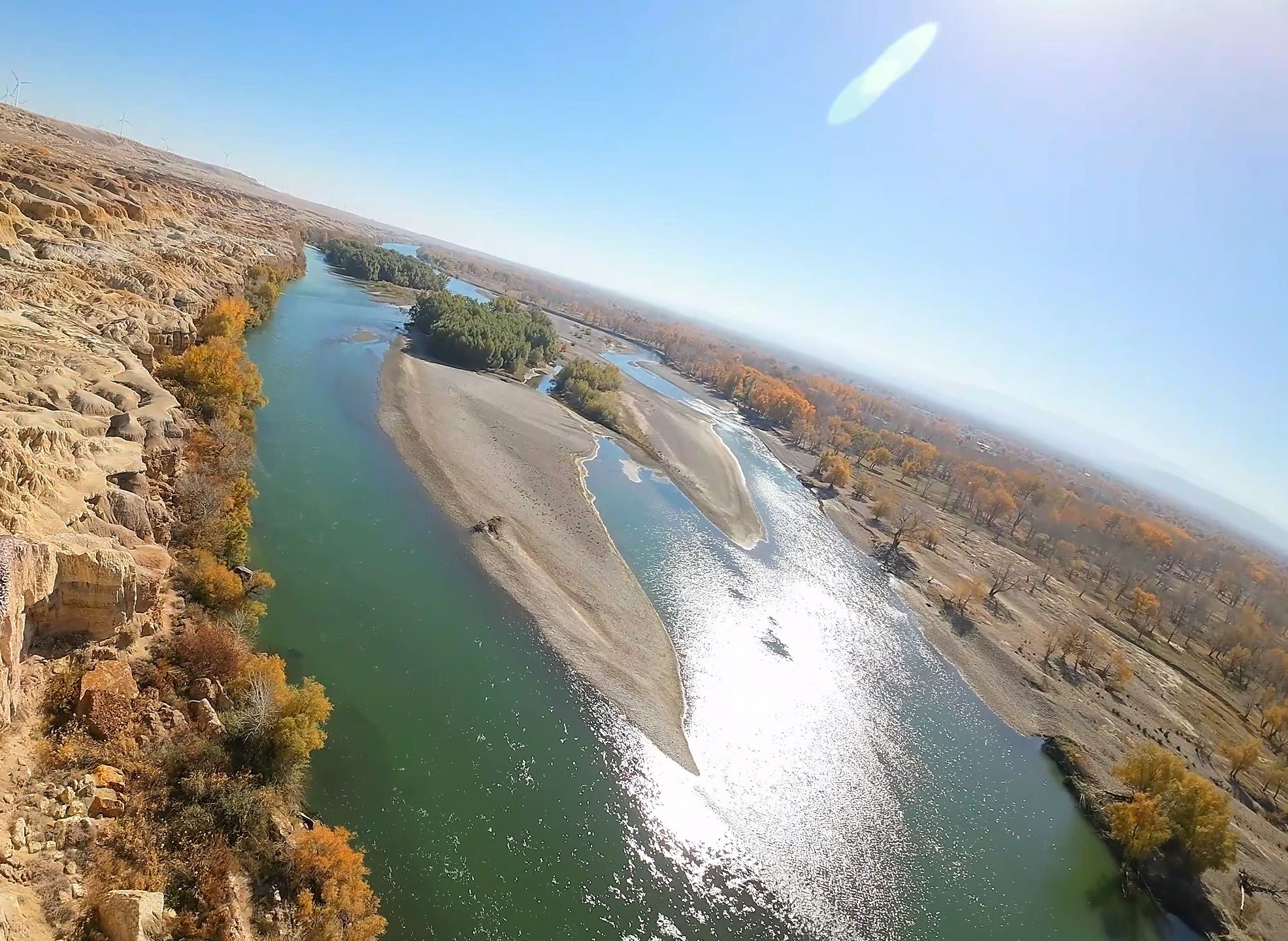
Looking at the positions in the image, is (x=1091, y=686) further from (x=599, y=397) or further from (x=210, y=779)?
(x=210, y=779)

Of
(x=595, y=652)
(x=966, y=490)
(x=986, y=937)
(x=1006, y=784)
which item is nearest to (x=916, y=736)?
(x=1006, y=784)

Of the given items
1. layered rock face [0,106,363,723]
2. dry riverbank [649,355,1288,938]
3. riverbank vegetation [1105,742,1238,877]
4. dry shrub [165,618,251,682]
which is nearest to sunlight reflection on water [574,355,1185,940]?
riverbank vegetation [1105,742,1238,877]

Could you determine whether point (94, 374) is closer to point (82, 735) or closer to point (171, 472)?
point (171, 472)

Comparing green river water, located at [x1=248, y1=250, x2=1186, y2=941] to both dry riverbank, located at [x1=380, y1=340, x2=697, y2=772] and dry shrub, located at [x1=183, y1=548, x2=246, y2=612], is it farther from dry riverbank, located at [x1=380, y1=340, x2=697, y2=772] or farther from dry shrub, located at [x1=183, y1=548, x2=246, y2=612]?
dry shrub, located at [x1=183, y1=548, x2=246, y2=612]

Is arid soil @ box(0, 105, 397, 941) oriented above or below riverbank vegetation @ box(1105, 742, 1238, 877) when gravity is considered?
above

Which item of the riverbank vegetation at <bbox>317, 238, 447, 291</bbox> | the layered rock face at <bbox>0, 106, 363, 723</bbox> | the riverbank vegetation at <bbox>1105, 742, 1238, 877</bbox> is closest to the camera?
the layered rock face at <bbox>0, 106, 363, 723</bbox>

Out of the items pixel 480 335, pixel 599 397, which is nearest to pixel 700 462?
pixel 599 397

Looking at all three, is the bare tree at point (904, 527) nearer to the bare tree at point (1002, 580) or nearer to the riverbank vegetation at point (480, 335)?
the bare tree at point (1002, 580)

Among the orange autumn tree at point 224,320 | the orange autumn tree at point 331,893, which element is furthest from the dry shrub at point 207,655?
the orange autumn tree at point 224,320
